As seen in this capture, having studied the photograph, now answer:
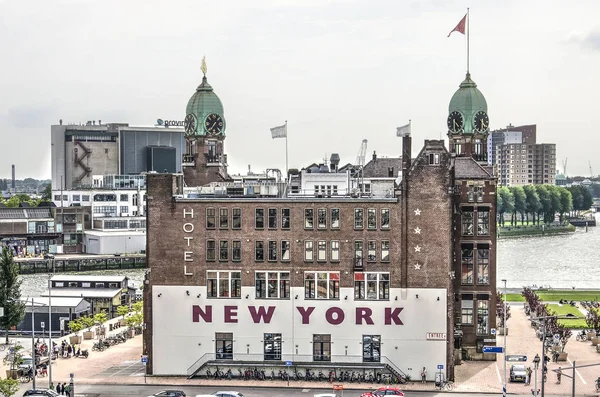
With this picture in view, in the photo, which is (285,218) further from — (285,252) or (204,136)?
(204,136)

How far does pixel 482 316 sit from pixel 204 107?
223 ft

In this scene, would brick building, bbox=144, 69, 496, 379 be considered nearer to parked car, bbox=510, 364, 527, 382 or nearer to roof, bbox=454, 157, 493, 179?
parked car, bbox=510, 364, 527, 382

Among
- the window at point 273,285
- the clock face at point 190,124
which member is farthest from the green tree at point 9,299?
the clock face at point 190,124

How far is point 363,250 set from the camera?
7800cm

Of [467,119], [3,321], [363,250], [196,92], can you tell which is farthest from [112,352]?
[196,92]

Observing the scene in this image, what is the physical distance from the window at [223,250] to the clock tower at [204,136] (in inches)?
2256

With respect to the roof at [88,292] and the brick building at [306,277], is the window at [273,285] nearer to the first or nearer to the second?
the brick building at [306,277]

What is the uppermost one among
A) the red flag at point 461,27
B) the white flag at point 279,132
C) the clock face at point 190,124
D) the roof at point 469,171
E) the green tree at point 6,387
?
the red flag at point 461,27

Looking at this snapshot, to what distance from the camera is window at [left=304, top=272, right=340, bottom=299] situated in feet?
256

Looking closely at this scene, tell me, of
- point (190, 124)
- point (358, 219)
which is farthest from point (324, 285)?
point (190, 124)

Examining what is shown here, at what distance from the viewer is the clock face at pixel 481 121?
11319cm

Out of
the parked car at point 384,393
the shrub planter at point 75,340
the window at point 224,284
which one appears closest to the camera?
the parked car at point 384,393

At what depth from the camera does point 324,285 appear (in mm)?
78125

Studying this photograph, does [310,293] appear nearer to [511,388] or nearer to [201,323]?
[201,323]
